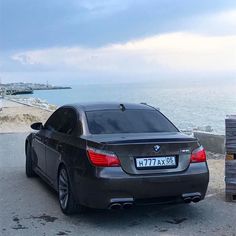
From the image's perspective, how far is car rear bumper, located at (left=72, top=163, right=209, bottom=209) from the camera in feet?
19.3

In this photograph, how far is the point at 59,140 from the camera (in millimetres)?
7211

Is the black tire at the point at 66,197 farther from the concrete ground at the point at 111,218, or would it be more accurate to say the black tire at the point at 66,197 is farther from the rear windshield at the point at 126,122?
the rear windshield at the point at 126,122

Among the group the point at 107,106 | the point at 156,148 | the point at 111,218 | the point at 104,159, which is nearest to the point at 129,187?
the point at 104,159

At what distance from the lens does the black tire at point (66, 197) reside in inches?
255

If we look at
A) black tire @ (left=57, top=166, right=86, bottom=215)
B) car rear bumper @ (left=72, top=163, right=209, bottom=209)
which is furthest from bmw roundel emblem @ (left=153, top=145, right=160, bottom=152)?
black tire @ (left=57, top=166, right=86, bottom=215)

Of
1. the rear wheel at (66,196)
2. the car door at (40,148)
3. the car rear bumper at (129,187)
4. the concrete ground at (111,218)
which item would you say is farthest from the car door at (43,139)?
the car rear bumper at (129,187)

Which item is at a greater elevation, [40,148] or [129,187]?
[40,148]

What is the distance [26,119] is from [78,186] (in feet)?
57.3

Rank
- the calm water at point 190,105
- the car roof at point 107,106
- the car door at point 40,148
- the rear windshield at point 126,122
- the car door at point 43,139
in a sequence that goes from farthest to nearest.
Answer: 1. the calm water at point 190,105
2. the car door at point 40,148
3. the car door at point 43,139
4. the car roof at point 107,106
5. the rear windshield at point 126,122

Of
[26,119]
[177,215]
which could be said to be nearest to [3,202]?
[177,215]

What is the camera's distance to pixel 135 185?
5910 millimetres

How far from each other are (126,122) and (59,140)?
1.03 metres

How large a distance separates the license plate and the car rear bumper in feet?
0.43

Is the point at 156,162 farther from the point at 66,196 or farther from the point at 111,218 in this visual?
the point at 66,196
